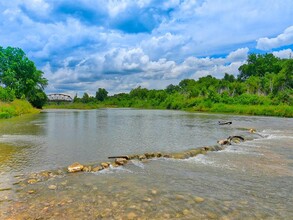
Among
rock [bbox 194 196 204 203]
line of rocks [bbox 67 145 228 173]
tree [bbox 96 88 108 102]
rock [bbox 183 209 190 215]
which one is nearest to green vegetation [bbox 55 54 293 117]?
tree [bbox 96 88 108 102]

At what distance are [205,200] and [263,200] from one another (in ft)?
6.13

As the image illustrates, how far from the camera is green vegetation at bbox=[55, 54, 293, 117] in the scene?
60625 mm

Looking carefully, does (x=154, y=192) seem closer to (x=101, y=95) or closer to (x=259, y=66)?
(x=259, y=66)

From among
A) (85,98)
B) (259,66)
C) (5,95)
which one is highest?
(259,66)

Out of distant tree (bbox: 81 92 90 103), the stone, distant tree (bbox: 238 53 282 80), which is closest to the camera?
the stone

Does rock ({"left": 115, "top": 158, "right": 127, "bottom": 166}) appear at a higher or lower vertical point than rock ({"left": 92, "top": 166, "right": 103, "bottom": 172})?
higher

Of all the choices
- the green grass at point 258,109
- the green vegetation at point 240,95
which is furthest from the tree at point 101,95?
the green grass at point 258,109

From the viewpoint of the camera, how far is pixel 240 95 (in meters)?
82.1

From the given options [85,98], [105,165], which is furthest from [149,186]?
[85,98]

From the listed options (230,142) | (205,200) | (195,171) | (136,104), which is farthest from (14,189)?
(136,104)

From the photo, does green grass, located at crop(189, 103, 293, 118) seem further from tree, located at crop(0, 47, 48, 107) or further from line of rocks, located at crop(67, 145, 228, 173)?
tree, located at crop(0, 47, 48, 107)

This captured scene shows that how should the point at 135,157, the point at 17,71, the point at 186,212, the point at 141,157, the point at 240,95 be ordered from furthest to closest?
the point at 240,95 → the point at 17,71 → the point at 135,157 → the point at 141,157 → the point at 186,212

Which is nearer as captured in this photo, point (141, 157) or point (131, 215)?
point (131, 215)

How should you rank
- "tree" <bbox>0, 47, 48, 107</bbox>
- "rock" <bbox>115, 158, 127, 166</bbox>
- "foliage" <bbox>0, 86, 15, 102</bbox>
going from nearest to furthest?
"rock" <bbox>115, 158, 127, 166</bbox>, "foliage" <bbox>0, 86, 15, 102</bbox>, "tree" <bbox>0, 47, 48, 107</bbox>
